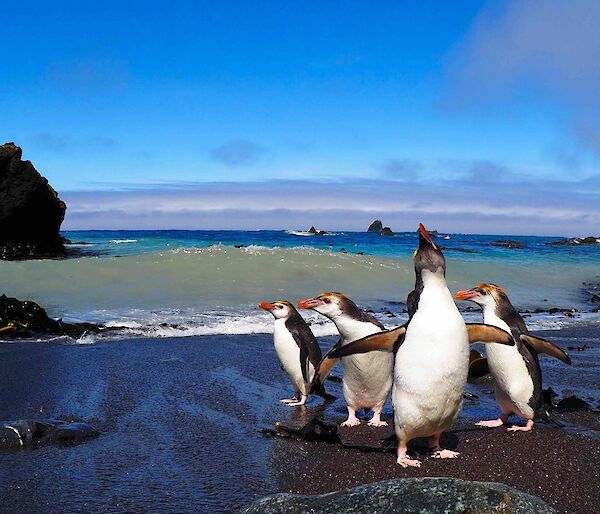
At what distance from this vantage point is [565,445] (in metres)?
4.35

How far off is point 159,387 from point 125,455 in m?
2.01

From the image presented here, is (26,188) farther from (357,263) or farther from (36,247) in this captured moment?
(357,263)

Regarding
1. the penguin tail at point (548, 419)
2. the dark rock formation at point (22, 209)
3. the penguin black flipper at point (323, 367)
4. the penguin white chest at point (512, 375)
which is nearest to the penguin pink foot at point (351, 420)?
the penguin black flipper at point (323, 367)

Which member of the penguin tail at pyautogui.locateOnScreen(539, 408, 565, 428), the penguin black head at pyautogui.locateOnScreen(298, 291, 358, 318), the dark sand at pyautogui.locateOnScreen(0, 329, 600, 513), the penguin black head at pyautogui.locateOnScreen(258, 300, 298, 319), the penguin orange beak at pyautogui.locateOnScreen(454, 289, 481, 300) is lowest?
the dark sand at pyautogui.locateOnScreen(0, 329, 600, 513)

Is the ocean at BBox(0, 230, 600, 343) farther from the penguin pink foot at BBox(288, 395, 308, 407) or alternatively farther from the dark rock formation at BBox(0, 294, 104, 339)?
the penguin pink foot at BBox(288, 395, 308, 407)

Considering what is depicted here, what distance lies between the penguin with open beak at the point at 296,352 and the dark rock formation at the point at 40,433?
191 centimetres

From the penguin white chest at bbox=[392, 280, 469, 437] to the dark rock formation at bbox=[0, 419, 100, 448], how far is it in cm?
220

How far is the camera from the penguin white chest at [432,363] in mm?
4020

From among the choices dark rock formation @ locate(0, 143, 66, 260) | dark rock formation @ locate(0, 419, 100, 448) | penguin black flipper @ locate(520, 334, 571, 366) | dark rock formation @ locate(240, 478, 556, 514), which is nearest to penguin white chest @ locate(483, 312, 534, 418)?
penguin black flipper @ locate(520, 334, 571, 366)

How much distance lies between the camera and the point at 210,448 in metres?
4.34

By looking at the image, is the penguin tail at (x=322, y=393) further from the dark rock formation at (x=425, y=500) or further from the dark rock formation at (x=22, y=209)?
the dark rock formation at (x=22, y=209)

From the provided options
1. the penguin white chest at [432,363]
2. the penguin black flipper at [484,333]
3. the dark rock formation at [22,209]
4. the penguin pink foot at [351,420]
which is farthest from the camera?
the dark rock formation at [22,209]

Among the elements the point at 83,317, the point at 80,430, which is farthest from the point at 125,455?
the point at 83,317

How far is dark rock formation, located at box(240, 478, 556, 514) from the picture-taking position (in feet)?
8.13
